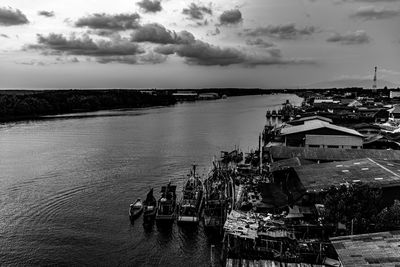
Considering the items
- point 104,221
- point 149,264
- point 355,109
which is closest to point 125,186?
point 104,221

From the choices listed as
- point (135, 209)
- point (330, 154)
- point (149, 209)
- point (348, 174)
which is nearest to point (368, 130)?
point (330, 154)

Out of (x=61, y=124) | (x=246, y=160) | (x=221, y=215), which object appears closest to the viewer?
(x=221, y=215)

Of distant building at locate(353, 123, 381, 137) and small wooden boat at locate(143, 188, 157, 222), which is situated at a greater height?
distant building at locate(353, 123, 381, 137)

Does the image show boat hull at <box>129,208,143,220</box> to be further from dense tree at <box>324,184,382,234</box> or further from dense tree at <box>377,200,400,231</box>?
dense tree at <box>377,200,400,231</box>

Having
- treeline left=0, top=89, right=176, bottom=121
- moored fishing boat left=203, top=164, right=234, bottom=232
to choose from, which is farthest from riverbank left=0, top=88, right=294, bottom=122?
moored fishing boat left=203, top=164, right=234, bottom=232

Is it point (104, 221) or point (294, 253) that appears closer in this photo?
point (294, 253)

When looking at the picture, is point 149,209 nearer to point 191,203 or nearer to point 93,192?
point 191,203

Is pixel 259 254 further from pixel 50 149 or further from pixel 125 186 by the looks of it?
pixel 50 149

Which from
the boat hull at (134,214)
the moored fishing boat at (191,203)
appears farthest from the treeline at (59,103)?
the boat hull at (134,214)
